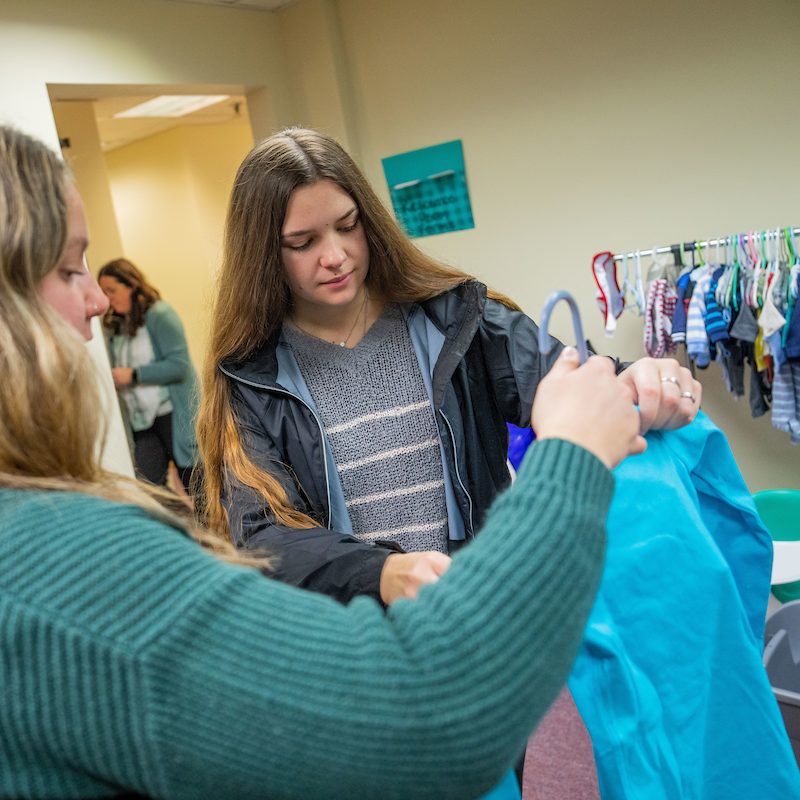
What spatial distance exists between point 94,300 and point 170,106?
5778 millimetres

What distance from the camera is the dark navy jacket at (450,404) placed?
131cm

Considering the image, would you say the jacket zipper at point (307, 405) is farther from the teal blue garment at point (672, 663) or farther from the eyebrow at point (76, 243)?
the eyebrow at point (76, 243)

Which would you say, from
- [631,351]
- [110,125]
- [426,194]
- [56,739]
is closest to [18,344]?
[56,739]

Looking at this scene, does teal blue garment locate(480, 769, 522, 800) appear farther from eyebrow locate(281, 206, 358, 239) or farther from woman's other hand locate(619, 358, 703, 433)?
eyebrow locate(281, 206, 358, 239)

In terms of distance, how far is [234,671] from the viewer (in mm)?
560

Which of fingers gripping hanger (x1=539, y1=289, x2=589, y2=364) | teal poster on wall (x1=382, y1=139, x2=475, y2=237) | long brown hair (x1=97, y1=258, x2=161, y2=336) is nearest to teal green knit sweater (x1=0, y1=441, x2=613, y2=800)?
fingers gripping hanger (x1=539, y1=289, x2=589, y2=364)

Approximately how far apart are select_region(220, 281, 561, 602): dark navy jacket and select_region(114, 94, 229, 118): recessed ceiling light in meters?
4.82

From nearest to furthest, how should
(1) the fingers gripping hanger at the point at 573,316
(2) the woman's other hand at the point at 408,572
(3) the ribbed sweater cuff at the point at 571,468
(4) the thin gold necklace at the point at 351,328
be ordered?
1. (3) the ribbed sweater cuff at the point at 571,468
2. (1) the fingers gripping hanger at the point at 573,316
3. (2) the woman's other hand at the point at 408,572
4. (4) the thin gold necklace at the point at 351,328

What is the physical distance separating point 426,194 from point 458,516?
3004 mm

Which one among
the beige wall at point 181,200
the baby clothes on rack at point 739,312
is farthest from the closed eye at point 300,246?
the beige wall at point 181,200

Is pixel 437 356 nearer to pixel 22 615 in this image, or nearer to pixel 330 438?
pixel 330 438

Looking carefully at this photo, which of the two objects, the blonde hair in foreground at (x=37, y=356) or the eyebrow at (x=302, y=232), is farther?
the eyebrow at (x=302, y=232)

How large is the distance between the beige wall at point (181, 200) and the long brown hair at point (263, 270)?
5.60 meters

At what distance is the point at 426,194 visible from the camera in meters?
4.09
